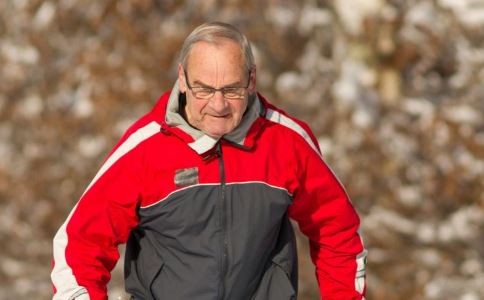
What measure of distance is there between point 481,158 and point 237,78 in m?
6.42

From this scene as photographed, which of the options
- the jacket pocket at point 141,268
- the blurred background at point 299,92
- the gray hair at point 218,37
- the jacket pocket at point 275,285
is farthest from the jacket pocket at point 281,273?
the blurred background at point 299,92

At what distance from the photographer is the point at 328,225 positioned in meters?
4.41

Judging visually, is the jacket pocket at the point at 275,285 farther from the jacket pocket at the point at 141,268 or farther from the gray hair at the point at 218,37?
the gray hair at the point at 218,37

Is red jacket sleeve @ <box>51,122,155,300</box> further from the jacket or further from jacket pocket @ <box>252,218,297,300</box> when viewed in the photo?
jacket pocket @ <box>252,218,297,300</box>

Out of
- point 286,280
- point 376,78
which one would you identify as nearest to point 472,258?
point 376,78

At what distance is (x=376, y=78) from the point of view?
1058 centimetres

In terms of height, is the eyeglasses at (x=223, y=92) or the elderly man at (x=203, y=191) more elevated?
the eyeglasses at (x=223, y=92)

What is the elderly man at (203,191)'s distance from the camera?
159 inches

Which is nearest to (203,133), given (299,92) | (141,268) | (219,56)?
(219,56)

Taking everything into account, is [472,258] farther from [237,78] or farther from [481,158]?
[237,78]

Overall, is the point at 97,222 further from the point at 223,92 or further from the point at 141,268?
the point at 223,92

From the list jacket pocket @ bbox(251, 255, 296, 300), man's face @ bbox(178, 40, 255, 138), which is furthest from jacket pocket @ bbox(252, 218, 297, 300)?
man's face @ bbox(178, 40, 255, 138)

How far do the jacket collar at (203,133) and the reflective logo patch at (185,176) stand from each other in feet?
0.24

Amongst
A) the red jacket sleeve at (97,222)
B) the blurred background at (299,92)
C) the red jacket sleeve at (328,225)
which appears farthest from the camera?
the blurred background at (299,92)
